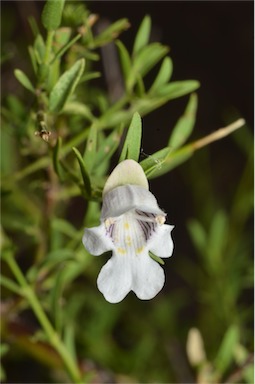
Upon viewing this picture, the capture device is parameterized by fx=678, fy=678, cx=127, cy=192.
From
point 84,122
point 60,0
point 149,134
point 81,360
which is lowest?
point 81,360

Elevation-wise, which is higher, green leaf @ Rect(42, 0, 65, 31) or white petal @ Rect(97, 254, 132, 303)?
green leaf @ Rect(42, 0, 65, 31)

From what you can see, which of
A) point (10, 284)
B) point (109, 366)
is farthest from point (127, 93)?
point (109, 366)

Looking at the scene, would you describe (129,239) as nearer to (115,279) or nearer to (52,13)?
(115,279)

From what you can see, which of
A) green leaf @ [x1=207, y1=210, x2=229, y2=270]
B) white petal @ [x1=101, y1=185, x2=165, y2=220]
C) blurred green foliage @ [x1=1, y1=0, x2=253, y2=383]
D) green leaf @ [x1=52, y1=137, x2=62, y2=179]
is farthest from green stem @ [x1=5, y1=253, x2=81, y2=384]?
green leaf @ [x1=207, y1=210, x2=229, y2=270]

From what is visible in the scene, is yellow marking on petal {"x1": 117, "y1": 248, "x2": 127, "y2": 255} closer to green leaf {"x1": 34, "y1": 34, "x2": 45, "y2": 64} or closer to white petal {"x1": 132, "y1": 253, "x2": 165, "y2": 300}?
white petal {"x1": 132, "y1": 253, "x2": 165, "y2": 300}

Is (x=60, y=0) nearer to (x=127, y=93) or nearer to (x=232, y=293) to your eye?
(x=127, y=93)

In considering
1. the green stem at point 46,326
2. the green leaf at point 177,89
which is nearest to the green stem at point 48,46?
the green leaf at point 177,89
